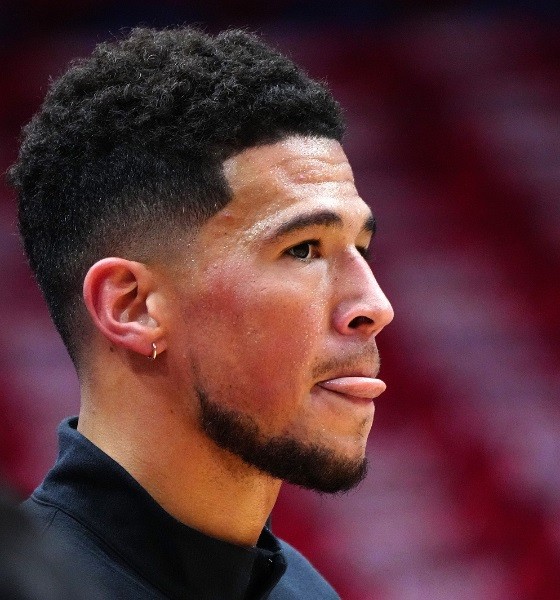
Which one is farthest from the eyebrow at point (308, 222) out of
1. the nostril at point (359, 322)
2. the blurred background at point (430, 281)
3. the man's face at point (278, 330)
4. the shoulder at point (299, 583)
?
the blurred background at point (430, 281)

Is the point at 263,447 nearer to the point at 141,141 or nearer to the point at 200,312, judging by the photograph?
the point at 200,312

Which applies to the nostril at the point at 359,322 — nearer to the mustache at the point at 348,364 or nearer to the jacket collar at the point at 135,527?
the mustache at the point at 348,364

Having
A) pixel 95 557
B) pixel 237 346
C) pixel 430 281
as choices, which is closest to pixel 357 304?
pixel 237 346

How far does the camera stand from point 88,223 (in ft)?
4.16

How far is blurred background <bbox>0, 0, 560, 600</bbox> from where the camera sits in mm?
2846

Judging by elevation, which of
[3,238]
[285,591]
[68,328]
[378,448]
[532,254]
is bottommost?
[285,591]

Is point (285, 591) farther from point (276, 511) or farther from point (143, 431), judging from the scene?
point (276, 511)

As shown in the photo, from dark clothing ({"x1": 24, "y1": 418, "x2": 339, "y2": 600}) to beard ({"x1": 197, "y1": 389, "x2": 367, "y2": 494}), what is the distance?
0.32 ft

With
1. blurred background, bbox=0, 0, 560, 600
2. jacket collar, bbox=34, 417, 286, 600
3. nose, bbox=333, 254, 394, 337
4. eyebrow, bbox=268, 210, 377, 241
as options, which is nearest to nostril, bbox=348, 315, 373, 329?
nose, bbox=333, 254, 394, 337

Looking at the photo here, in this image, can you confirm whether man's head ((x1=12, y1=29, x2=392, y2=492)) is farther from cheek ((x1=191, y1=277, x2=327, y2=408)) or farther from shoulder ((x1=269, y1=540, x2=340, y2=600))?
shoulder ((x1=269, y1=540, x2=340, y2=600))

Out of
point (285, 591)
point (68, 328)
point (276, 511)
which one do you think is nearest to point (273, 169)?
point (68, 328)

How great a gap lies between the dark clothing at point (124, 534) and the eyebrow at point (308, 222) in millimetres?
299

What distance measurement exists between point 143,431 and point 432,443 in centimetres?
189

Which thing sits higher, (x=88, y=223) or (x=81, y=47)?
(x=81, y=47)
